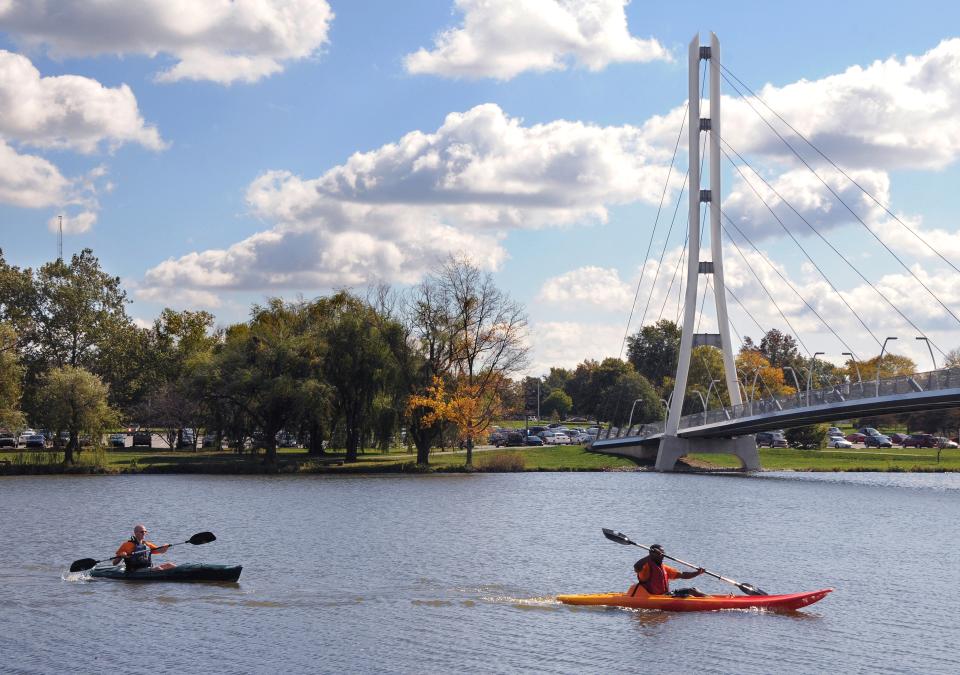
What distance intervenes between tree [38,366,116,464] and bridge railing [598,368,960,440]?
1531 inches

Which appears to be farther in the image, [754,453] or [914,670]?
[754,453]

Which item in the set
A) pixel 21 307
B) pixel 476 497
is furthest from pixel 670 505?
pixel 21 307

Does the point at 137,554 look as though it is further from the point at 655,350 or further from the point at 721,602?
the point at 655,350

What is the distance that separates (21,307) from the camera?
310 ft

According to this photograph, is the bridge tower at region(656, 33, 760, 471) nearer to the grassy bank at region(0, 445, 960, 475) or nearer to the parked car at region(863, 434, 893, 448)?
the grassy bank at region(0, 445, 960, 475)

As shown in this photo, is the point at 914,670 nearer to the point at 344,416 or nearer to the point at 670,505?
the point at 670,505

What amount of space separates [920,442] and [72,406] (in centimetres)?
7794

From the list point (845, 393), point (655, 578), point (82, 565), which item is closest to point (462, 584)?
point (655, 578)

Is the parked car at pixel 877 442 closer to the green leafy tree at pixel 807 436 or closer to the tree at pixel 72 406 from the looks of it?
the green leafy tree at pixel 807 436

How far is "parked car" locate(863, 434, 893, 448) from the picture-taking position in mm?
113812

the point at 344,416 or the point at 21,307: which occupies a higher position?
the point at 21,307

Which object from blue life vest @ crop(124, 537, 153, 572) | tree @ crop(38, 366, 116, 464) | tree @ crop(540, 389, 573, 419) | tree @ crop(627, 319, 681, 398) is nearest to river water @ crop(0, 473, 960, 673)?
blue life vest @ crop(124, 537, 153, 572)

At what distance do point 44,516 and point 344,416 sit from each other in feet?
99.4

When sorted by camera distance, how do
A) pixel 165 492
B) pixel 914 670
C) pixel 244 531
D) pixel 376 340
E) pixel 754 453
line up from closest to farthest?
1. pixel 914 670
2. pixel 244 531
3. pixel 165 492
4. pixel 376 340
5. pixel 754 453
